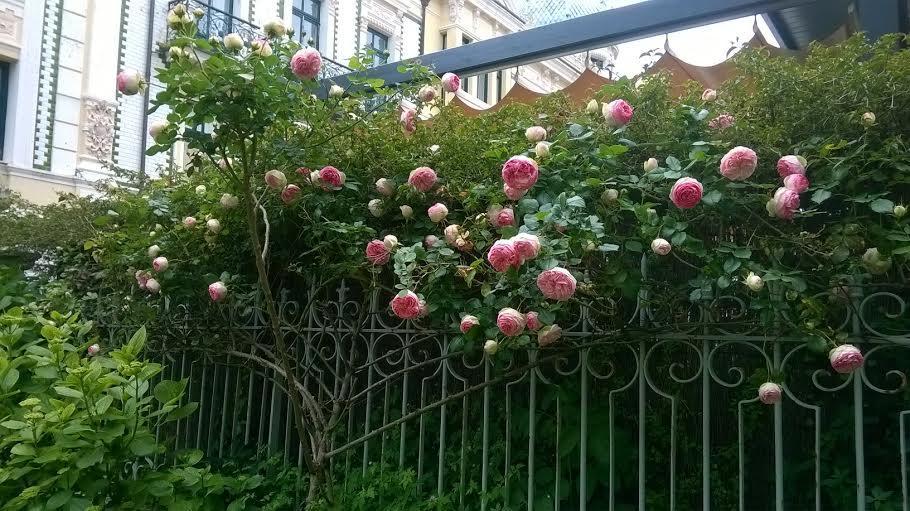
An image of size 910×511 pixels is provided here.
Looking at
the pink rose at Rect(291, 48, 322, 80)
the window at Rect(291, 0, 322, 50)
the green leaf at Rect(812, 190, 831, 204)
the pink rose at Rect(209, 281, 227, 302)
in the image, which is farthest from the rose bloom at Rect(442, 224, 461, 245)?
the window at Rect(291, 0, 322, 50)

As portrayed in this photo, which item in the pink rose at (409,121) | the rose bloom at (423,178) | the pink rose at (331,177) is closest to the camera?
the rose bloom at (423,178)

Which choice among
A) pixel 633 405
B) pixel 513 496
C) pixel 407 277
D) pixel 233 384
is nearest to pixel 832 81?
pixel 633 405

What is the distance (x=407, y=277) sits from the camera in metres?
2.54

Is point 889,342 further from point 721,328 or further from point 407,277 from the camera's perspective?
point 407,277

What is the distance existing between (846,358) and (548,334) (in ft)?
3.11

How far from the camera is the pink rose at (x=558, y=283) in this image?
2.12m

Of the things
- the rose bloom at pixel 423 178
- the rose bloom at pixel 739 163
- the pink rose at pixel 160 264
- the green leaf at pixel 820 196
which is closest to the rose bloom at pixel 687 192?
the rose bloom at pixel 739 163

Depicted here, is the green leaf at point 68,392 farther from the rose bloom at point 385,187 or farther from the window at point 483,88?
the window at point 483,88

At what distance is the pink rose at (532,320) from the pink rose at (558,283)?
216 millimetres

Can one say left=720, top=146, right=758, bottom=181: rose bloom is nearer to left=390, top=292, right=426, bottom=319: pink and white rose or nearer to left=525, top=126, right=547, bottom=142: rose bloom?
left=525, top=126, right=547, bottom=142: rose bloom

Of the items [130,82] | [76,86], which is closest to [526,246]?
[130,82]

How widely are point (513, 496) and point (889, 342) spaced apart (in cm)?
157

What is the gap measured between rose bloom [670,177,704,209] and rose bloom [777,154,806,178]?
278 millimetres

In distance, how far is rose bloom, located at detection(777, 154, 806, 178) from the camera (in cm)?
221
